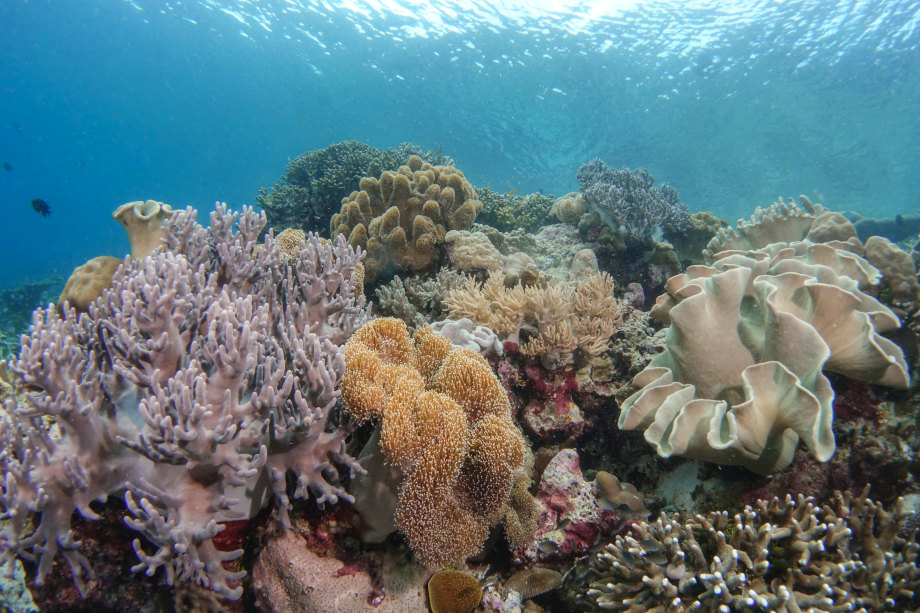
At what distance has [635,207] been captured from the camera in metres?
7.19

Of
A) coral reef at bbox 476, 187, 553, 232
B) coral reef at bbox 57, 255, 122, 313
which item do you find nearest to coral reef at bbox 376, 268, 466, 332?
coral reef at bbox 57, 255, 122, 313

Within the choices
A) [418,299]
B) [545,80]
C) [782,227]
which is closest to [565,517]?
[418,299]

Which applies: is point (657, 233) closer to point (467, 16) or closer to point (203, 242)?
point (203, 242)

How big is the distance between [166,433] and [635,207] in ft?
25.2

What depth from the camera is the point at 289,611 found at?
2424 mm

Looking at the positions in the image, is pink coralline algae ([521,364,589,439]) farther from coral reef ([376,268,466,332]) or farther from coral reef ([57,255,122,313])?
coral reef ([57,255,122,313])

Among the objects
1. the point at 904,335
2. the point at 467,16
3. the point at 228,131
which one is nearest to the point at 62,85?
the point at 228,131

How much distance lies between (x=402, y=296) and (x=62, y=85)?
115039mm

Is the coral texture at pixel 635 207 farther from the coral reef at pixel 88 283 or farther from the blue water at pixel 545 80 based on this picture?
the blue water at pixel 545 80

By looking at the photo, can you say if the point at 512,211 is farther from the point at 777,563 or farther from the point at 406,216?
the point at 777,563

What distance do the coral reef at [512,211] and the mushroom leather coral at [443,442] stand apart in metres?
7.44

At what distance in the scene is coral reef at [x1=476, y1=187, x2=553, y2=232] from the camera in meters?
9.98

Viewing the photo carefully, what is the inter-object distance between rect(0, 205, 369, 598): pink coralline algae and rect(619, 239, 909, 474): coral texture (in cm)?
228

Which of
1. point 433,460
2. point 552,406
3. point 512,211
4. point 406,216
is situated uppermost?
point 512,211
